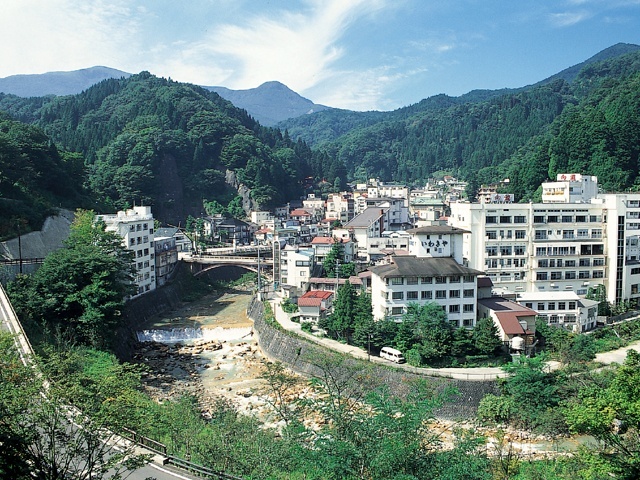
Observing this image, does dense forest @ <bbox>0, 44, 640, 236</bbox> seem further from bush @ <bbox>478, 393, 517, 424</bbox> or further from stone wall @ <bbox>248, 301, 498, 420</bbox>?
bush @ <bbox>478, 393, 517, 424</bbox>

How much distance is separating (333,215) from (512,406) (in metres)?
43.4

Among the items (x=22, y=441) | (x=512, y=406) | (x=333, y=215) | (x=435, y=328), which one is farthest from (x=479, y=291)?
(x=333, y=215)

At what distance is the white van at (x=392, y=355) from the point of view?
21.7 m

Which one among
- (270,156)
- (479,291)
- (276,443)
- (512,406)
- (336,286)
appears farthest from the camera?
(270,156)

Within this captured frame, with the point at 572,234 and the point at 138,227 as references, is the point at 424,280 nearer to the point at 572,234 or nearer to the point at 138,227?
the point at 572,234

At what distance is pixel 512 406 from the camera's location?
19.0 meters

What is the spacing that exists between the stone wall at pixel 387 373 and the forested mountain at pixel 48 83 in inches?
6072

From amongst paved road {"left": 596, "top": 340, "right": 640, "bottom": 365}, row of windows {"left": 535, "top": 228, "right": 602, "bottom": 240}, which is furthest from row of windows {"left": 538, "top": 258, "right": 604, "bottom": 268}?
paved road {"left": 596, "top": 340, "right": 640, "bottom": 365}

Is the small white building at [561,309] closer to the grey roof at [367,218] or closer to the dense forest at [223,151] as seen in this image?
the grey roof at [367,218]

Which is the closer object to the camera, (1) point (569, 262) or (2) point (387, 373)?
(2) point (387, 373)

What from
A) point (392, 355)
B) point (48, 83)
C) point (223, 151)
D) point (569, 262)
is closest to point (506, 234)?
point (569, 262)

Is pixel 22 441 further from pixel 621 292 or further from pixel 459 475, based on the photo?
pixel 621 292

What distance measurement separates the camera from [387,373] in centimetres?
2088

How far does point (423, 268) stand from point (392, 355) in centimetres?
429
